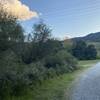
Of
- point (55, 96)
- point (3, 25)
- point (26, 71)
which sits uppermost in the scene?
point (3, 25)

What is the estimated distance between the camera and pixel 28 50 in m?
29.3

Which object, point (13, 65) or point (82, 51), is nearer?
point (13, 65)

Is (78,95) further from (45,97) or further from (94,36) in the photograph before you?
(94,36)

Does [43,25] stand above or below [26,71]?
above

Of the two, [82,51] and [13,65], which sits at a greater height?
[82,51]

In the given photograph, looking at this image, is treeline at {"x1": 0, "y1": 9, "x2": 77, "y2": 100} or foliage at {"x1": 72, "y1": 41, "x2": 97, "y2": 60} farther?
foliage at {"x1": 72, "y1": 41, "x2": 97, "y2": 60}

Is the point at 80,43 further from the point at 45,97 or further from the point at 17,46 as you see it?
the point at 45,97

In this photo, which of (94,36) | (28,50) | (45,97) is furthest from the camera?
Result: (94,36)

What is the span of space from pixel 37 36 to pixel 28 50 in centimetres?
565

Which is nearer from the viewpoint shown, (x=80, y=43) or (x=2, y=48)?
(x=2, y=48)

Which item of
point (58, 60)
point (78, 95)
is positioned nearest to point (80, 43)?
point (58, 60)

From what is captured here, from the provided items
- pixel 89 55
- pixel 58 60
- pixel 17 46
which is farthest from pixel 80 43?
pixel 17 46

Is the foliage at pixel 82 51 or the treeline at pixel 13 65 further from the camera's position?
the foliage at pixel 82 51

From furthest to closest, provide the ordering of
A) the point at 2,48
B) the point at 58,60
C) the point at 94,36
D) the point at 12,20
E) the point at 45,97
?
the point at 94,36 → the point at 58,60 → the point at 12,20 → the point at 2,48 → the point at 45,97
